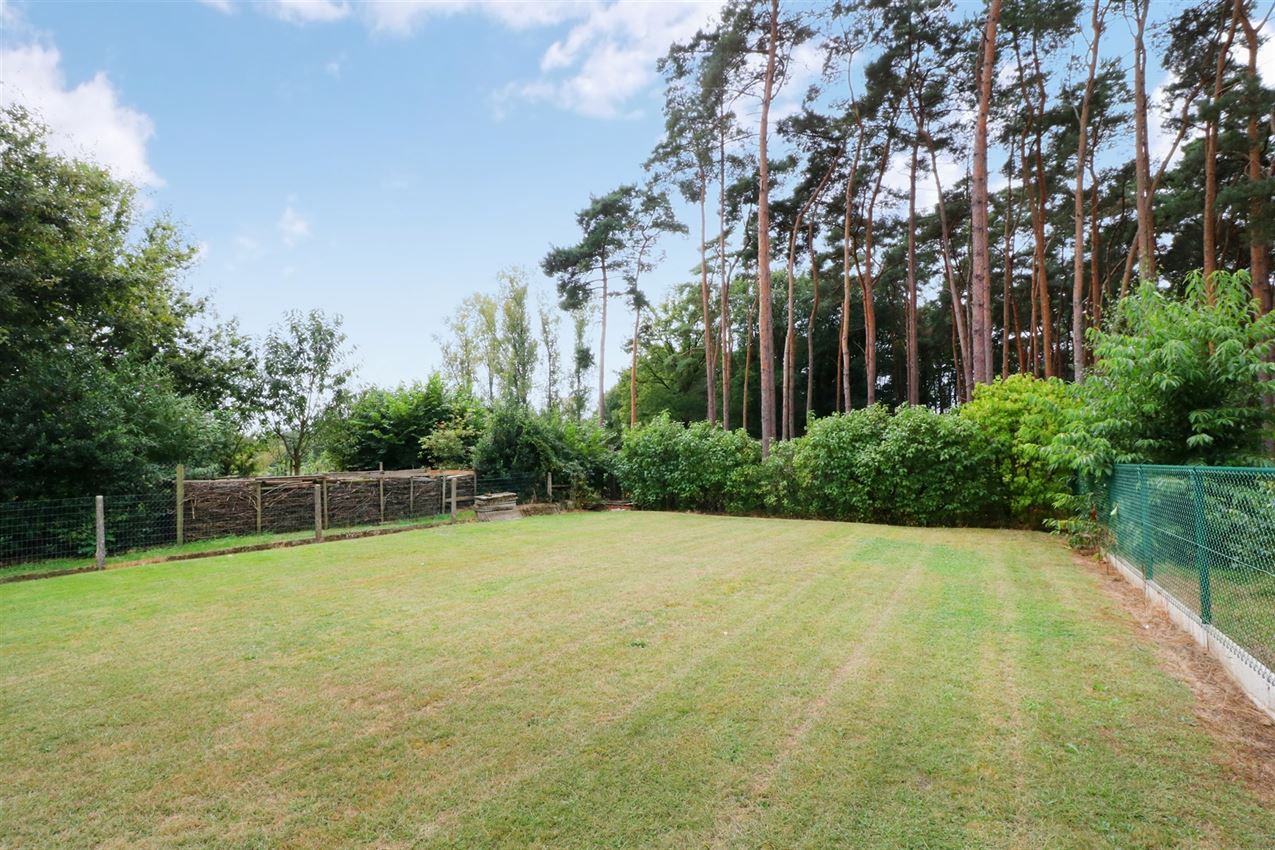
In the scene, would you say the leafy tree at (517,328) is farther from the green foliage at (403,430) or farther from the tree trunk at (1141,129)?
the tree trunk at (1141,129)

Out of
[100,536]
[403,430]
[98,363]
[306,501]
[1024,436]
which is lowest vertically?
[100,536]

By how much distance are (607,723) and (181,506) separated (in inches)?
405

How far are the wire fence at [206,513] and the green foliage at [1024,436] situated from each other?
11.6 m

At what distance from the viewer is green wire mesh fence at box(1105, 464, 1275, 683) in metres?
3.16

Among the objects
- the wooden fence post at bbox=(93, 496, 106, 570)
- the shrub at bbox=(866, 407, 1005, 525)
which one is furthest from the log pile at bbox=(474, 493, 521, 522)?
the shrub at bbox=(866, 407, 1005, 525)

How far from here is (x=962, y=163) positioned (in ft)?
59.8

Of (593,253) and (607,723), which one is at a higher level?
(593,253)

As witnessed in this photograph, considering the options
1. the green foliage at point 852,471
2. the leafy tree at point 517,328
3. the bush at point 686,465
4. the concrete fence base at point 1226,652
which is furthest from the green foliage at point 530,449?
the concrete fence base at point 1226,652

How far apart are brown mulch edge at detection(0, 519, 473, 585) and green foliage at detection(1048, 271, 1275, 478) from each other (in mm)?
11616

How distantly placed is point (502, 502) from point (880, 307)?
2400 cm

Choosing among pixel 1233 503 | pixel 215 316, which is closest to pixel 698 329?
pixel 215 316

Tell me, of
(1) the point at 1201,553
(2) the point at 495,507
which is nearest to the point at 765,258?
(2) the point at 495,507

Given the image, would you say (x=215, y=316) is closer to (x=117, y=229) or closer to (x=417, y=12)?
(x=117, y=229)

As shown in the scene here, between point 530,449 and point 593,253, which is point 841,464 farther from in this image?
point 593,253
